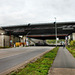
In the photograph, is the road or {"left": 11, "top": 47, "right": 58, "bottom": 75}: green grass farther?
the road

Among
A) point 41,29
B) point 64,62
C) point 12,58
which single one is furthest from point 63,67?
point 41,29

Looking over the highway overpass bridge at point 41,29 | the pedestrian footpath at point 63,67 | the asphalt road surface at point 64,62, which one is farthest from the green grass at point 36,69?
the highway overpass bridge at point 41,29

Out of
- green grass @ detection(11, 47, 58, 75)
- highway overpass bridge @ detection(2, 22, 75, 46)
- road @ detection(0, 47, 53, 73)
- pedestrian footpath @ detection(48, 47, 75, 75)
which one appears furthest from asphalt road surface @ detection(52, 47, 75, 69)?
highway overpass bridge @ detection(2, 22, 75, 46)

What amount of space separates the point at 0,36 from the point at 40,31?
74.2 feet

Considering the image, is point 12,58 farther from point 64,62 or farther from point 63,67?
point 63,67

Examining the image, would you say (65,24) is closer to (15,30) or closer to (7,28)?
(15,30)


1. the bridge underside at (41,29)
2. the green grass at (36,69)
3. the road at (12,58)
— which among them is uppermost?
the bridge underside at (41,29)

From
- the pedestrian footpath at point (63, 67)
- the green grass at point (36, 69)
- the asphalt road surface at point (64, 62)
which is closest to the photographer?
the green grass at point (36, 69)

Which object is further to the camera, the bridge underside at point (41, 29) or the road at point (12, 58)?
the bridge underside at point (41, 29)

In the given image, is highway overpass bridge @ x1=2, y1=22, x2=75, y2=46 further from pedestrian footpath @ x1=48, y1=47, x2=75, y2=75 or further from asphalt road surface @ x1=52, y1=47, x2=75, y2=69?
pedestrian footpath @ x1=48, y1=47, x2=75, y2=75

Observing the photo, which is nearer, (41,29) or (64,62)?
(64,62)

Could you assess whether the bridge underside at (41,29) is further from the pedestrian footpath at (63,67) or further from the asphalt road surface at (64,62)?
the pedestrian footpath at (63,67)

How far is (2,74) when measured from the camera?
17.5 ft

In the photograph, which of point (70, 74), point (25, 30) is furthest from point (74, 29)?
point (70, 74)
